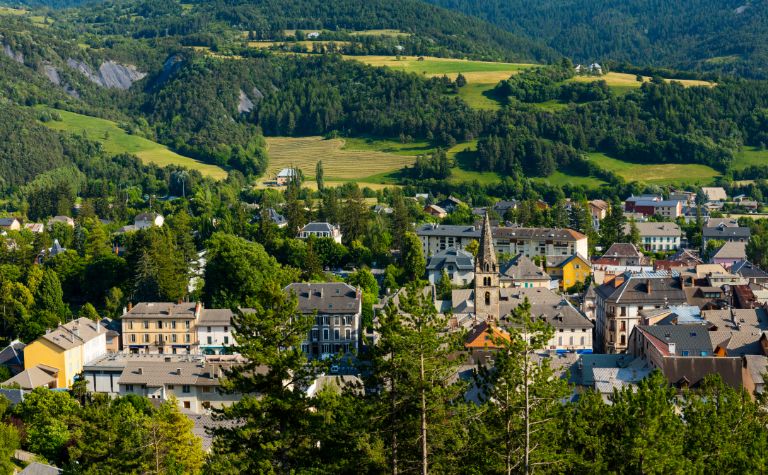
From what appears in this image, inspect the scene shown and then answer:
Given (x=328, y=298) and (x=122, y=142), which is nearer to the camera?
(x=328, y=298)

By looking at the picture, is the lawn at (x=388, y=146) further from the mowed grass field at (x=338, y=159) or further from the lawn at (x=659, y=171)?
the lawn at (x=659, y=171)

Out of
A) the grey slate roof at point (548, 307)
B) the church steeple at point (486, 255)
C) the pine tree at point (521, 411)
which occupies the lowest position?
the grey slate roof at point (548, 307)

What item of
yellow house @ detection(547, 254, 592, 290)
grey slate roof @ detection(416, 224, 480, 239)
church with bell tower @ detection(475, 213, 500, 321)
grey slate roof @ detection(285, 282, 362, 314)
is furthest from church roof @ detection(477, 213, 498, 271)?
grey slate roof @ detection(416, 224, 480, 239)

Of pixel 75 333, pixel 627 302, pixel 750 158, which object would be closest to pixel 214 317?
pixel 75 333

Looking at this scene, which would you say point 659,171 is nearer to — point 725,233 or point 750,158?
point 750,158

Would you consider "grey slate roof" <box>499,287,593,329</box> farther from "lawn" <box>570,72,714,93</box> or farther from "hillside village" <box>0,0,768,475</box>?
"lawn" <box>570,72,714,93</box>

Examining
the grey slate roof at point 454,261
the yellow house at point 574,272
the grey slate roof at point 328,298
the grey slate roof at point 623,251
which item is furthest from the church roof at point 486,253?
the grey slate roof at point 623,251

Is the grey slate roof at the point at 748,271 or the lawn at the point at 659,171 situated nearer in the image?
the grey slate roof at the point at 748,271
